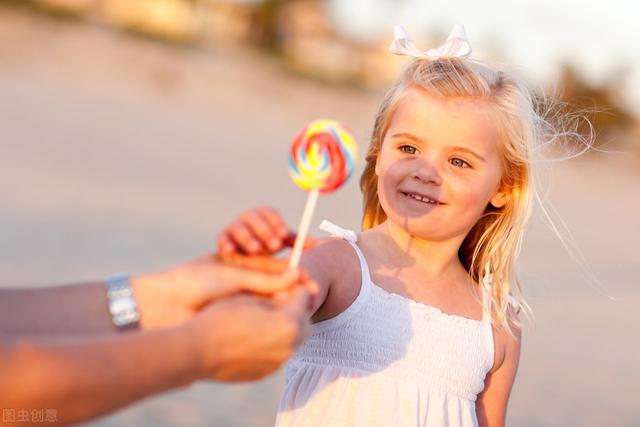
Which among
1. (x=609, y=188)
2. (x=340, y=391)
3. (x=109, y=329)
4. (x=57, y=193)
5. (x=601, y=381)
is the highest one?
(x=109, y=329)

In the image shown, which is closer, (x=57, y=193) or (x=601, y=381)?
(x=601, y=381)

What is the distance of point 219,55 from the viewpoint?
69.1 ft

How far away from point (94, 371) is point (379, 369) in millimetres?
1451

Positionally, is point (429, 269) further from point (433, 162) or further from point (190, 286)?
point (190, 286)

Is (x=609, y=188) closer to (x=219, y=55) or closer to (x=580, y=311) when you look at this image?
(x=219, y=55)

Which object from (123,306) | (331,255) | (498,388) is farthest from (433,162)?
(123,306)

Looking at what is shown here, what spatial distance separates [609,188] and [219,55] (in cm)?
828

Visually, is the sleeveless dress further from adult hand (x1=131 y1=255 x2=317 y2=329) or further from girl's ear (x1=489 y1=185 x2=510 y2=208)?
adult hand (x1=131 y1=255 x2=317 y2=329)

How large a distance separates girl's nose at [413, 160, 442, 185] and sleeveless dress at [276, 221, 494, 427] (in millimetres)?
289

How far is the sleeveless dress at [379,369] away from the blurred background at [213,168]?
1124 mm

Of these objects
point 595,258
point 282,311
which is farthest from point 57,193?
point 282,311

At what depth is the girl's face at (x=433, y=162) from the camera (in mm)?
3377

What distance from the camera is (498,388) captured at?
3.62 m

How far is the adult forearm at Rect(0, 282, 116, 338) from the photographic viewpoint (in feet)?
7.87
